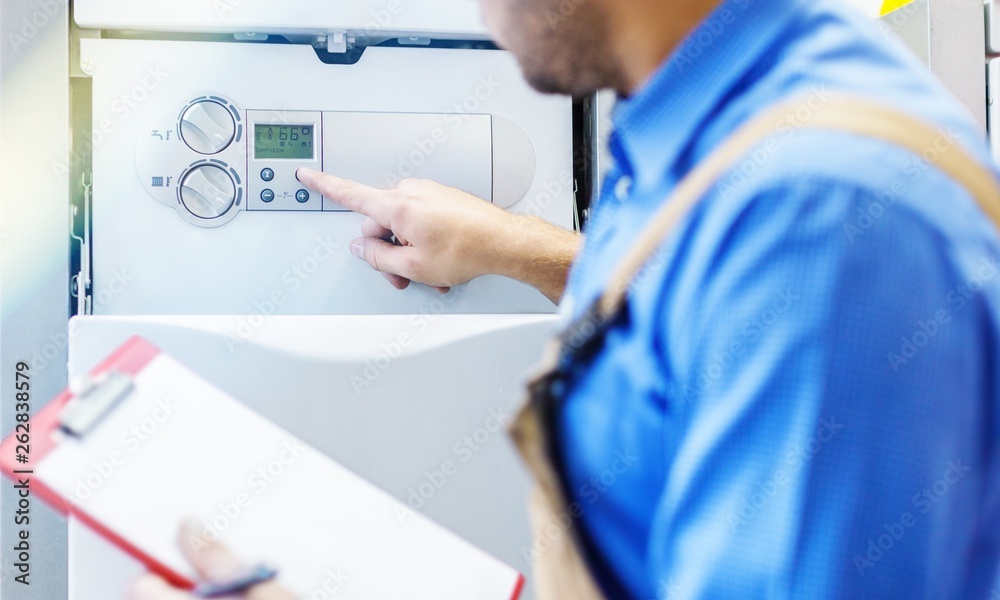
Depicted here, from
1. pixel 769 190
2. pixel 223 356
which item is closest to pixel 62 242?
pixel 223 356

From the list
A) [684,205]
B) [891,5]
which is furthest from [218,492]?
[891,5]

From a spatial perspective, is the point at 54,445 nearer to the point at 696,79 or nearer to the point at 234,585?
the point at 234,585

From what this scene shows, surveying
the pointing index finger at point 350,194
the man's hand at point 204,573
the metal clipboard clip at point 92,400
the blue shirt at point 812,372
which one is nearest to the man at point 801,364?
the blue shirt at point 812,372

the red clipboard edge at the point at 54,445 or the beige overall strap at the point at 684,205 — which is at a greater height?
the beige overall strap at the point at 684,205

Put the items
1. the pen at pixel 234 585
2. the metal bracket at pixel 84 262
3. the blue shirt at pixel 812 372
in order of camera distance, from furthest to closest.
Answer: the metal bracket at pixel 84 262
the pen at pixel 234 585
the blue shirt at pixel 812 372

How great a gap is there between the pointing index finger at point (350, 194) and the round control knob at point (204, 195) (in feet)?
0.29

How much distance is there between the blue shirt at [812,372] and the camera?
0.44 m

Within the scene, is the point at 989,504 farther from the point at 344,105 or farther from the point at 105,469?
the point at 344,105

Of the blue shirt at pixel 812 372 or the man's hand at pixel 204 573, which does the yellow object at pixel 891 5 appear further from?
the man's hand at pixel 204 573

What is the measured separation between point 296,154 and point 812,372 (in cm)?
77

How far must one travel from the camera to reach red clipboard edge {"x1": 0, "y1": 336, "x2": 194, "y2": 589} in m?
0.70

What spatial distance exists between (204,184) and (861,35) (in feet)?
2.46

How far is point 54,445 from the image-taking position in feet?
2.41

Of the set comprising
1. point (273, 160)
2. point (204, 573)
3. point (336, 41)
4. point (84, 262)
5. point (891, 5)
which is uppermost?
point (891, 5)
